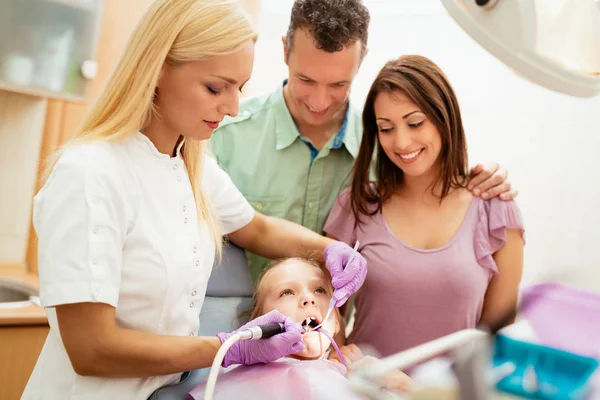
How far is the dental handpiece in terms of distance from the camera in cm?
130

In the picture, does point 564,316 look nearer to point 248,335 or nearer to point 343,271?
point 248,335

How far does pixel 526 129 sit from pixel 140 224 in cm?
205

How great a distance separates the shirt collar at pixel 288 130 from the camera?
2.13 meters

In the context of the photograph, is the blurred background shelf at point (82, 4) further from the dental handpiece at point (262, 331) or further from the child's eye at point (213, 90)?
the dental handpiece at point (262, 331)

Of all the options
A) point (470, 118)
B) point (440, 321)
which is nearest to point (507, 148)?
point (470, 118)

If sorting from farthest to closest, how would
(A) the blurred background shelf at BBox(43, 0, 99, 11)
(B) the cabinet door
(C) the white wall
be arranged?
(C) the white wall, (A) the blurred background shelf at BBox(43, 0, 99, 11), (B) the cabinet door

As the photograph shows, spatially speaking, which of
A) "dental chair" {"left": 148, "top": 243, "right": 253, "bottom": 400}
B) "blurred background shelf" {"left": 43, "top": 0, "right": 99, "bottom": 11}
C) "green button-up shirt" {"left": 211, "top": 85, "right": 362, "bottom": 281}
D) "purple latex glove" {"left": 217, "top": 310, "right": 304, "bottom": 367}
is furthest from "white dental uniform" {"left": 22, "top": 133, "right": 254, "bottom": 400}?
"blurred background shelf" {"left": 43, "top": 0, "right": 99, "bottom": 11}

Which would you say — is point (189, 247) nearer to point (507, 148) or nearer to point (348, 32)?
point (348, 32)

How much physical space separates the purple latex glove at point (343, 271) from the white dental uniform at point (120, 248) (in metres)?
0.41

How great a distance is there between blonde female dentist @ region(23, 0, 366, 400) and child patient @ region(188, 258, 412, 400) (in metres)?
0.06

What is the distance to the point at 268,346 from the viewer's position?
141cm

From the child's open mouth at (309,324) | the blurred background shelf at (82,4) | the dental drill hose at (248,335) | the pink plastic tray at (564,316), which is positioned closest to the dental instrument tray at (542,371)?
the pink plastic tray at (564,316)

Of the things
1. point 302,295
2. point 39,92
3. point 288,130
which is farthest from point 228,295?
point 39,92

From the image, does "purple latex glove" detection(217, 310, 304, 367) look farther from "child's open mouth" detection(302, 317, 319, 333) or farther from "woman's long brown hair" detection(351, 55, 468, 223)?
"woman's long brown hair" detection(351, 55, 468, 223)
